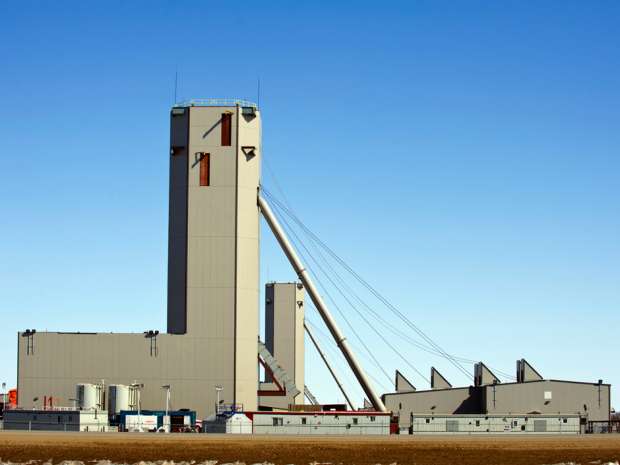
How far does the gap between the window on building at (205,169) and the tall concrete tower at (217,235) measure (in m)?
0.09

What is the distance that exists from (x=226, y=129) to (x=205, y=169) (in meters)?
4.05

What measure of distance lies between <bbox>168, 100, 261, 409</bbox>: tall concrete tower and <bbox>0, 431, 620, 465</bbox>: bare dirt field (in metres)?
18.7

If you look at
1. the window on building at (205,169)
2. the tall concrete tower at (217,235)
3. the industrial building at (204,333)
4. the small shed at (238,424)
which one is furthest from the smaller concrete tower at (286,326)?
the small shed at (238,424)

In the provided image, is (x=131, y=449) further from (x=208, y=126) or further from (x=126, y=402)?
(x=208, y=126)

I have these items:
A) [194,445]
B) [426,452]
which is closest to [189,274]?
[194,445]

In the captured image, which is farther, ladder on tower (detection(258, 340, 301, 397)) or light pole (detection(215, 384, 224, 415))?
ladder on tower (detection(258, 340, 301, 397))

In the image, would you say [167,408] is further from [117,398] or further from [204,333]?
[204,333]

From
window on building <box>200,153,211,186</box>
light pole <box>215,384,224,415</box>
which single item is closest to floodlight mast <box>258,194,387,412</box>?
window on building <box>200,153,211,186</box>

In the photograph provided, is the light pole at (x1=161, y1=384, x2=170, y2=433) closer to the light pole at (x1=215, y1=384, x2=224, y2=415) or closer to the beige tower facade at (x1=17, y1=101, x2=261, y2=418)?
the beige tower facade at (x1=17, y1=101, x2=261, y2=418)

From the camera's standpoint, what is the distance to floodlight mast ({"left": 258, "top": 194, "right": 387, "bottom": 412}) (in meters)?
100

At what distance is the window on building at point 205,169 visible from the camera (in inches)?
4003

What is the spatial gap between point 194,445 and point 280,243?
3380 centimetres

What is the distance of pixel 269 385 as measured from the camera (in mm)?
129000

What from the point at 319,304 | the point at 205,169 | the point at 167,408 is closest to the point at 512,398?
the point at 319,304
